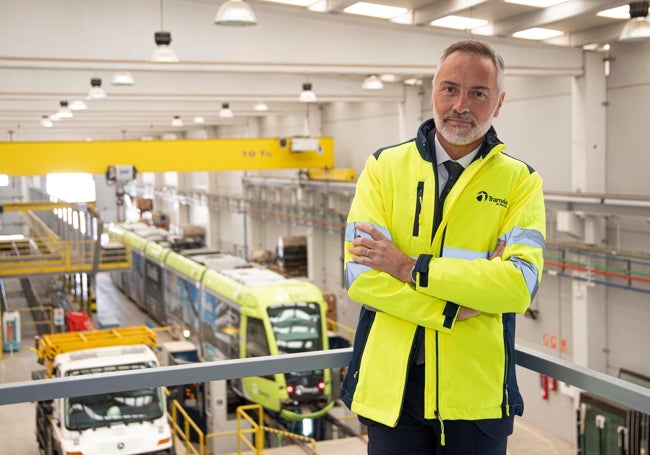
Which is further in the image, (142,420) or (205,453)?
(205,453)

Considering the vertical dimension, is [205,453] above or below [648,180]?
below

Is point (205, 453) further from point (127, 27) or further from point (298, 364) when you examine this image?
point (298, 364)

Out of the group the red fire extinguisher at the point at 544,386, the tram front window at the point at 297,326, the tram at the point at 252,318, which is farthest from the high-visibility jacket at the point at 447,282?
the red fire extinguisher at the point at 544,386

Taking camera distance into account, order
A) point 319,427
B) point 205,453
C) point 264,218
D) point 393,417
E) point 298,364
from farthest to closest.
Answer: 1. point 264,218
2. point 319,427
3. point 205,453
4. point 298,364
5. point 393,417

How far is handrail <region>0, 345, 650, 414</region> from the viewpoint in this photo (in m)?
2.60

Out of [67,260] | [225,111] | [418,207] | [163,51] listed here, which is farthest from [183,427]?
[225,111]

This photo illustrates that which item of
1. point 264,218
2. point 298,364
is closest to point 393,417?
point 298,364

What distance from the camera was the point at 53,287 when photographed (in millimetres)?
26922

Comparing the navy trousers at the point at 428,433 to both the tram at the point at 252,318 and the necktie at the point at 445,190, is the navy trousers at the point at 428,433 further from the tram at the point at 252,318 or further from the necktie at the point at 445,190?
the tram at the point at 252,318

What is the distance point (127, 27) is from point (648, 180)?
341 inches

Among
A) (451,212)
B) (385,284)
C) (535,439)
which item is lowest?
(535,439)

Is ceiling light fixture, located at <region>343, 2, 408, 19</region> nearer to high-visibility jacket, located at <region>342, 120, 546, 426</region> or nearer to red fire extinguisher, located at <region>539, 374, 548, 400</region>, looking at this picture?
red fire extinguisher, located at <region>539, 374, 548, 400</region>

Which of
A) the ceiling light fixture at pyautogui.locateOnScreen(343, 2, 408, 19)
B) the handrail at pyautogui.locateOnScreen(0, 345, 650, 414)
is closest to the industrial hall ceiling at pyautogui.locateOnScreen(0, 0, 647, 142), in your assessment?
the ceiling light fixture at pyautogui.locateOnScreen(343, 2, 408, 19)

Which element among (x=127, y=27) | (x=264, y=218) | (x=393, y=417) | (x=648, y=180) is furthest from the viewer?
(x=264, y=218)
